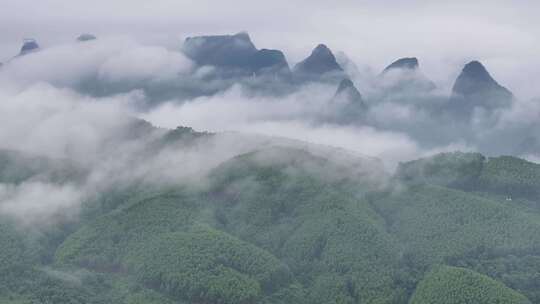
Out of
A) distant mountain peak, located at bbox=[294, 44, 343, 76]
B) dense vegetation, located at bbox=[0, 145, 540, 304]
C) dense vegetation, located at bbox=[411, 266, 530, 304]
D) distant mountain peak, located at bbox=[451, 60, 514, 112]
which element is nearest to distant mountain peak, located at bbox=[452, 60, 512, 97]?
distant mountain peak, located at bbox=[451, 60, 514, 112]

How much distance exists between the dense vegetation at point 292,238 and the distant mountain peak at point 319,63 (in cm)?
6426

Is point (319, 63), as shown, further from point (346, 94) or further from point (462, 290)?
point (462, 290)

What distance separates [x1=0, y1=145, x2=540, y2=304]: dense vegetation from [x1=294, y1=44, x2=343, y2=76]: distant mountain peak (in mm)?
64255

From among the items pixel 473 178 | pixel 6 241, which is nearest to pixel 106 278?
pixel 6 241

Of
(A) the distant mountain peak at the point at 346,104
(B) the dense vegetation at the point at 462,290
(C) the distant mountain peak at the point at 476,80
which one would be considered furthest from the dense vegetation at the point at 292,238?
(C) the distant mountain peak at the point at 476,80

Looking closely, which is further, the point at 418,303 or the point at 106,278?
the point at 106,278

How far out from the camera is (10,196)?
276 ft

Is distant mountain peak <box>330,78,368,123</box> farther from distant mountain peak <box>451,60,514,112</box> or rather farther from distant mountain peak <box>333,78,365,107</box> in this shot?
distant mountain peak <box>451,60,514,112</box>

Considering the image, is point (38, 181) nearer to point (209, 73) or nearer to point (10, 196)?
point (10, 196)

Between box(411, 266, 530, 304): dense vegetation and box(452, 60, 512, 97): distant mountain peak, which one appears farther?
box(452, 60, 512, 97): distant mountain peak

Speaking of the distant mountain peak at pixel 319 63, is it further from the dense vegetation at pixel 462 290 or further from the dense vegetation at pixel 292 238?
the dense vegetation at pixel 462 290

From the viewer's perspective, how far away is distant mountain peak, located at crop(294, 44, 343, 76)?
508 ft

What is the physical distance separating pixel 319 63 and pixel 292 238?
82.0 meters

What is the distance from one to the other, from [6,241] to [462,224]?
39.1 meters
